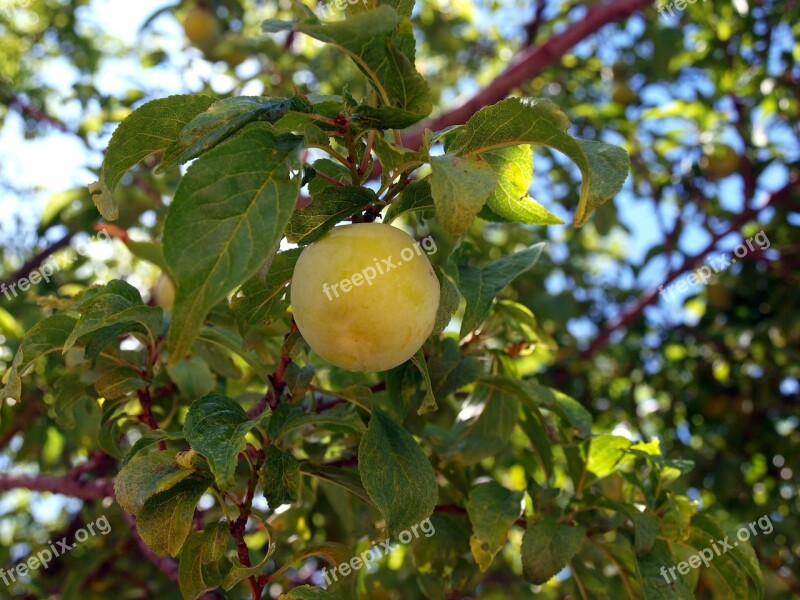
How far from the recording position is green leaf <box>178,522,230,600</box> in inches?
49.4

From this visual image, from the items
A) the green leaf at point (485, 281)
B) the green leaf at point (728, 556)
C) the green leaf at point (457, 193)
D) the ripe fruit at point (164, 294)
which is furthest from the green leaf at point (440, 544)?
the ripe fruit at point (164, 294)

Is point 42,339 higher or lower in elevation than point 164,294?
higher

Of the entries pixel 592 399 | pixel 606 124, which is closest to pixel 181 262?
pixel 592 399

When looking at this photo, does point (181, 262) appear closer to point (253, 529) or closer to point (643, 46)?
point (253, 529)

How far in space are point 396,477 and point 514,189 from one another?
489 millimetres

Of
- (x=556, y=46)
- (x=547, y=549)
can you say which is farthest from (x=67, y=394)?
(x=556, y=46)

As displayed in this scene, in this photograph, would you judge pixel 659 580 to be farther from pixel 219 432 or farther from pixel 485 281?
pixel 219 432

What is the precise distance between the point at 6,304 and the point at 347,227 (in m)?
2.69

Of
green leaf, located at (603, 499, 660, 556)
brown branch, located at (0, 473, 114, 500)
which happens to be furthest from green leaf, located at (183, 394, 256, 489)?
brown branch, located at (0, 473, 114, 500)

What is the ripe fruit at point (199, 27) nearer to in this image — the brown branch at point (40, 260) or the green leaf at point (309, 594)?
the brown branch at point (40, 260)

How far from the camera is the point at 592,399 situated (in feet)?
12.7

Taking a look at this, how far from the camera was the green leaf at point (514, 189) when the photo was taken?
1.19 m

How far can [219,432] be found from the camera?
1104 mm

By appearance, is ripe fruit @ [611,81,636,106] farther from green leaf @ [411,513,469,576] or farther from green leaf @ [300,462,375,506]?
green leaf @ [300,462,375,506]
